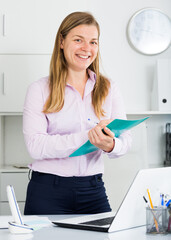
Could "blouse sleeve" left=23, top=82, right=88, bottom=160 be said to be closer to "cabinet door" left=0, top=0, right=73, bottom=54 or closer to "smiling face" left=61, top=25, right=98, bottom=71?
"smiling face" left=61, top=25, right=98, bottom=71

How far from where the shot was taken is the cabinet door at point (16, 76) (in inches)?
121

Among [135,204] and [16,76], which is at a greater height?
[16,76]

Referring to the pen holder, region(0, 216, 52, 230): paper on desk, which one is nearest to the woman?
region(0, 216, 52, 230): paper on desk

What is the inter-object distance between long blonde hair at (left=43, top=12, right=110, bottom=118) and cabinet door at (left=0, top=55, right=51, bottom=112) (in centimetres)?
101

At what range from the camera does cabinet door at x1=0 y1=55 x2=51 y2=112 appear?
10.1 feet

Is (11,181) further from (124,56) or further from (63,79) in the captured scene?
(124,56)

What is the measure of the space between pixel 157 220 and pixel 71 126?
0.74 meters

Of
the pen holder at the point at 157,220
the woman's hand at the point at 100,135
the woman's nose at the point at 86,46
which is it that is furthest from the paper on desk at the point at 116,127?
the woman's nose at the point at 86,46

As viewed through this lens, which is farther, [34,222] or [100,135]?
[100,135]

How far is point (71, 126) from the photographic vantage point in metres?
1.93

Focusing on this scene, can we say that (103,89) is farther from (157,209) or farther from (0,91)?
(0,91)

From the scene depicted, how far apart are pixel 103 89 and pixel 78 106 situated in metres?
0.17

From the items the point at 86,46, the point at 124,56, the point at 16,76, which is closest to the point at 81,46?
the point at 86,46

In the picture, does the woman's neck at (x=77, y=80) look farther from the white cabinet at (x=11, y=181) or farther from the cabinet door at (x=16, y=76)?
the white cabinet at (x=11, y=181)
